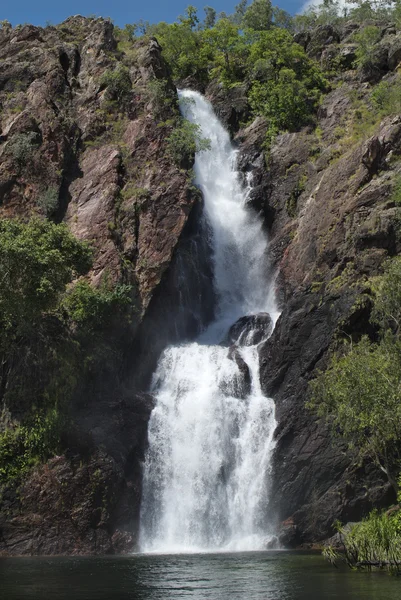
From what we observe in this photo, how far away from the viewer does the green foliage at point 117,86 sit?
57.0 meters

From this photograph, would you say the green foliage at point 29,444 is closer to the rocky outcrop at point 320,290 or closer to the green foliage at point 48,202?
the rocky outcrop at point 320,290

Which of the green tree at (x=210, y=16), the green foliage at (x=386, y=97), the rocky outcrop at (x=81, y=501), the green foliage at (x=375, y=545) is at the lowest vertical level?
the green foliage at (x=375, y=545)

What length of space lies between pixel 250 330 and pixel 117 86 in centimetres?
→ 2699

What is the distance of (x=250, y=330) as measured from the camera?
148 feet

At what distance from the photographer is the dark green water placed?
18359 millimetres

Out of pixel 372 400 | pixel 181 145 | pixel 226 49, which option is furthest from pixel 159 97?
pixel 372 400

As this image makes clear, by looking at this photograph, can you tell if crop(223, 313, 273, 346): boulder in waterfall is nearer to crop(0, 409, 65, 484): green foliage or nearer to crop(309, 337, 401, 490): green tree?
crop(0, 409, 65, 484): green foliage

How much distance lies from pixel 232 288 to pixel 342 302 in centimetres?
1402

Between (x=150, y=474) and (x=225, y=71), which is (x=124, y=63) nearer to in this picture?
(x=225, y=71)

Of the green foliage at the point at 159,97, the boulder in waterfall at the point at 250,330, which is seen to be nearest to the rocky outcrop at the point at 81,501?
the boulder in waterfall at the point at 250,330

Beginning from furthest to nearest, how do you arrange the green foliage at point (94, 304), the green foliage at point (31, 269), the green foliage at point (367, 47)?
1. the green foliage at point (367, 47)
2. the green foliage at point (94, 304)
3. the green foliage at point (31, 269)

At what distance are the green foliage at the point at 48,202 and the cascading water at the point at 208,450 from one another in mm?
14484

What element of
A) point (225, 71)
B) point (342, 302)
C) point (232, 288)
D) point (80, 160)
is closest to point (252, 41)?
point (225, 71)

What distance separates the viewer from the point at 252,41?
248ft
